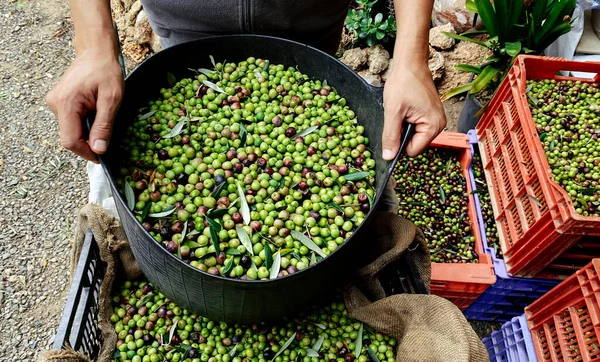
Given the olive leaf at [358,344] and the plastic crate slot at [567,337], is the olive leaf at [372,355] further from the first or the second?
the plastic crate slot at [567,337]

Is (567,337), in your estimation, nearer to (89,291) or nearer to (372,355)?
(372,355)

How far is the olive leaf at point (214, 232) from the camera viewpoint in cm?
155

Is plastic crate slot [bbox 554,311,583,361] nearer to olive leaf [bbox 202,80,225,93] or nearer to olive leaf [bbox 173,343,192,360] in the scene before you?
olive leaf [bbox 173,343,192,360]

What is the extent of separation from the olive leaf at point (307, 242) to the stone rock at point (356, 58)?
3.11 metres

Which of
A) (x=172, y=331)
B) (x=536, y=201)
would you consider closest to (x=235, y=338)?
(x=172, y=331)

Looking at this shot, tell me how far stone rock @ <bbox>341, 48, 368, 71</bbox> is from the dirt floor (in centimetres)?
91

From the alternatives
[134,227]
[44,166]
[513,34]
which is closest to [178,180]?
[134,227]

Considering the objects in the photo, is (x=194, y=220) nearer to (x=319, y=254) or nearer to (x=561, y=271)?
(x=319, y=254)

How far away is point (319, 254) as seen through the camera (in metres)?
1.59

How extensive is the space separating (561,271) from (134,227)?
239 centimetres

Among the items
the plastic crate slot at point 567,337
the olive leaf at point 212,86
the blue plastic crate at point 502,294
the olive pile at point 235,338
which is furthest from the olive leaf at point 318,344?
the blue plastic crate at point 502,294

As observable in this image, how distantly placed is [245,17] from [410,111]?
834 mm

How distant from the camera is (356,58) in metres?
4.46

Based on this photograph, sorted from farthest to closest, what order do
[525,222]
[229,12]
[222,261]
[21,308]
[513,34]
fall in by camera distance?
[513,34] < [21,308] < [525,222] < [229,12] < [222,261]
